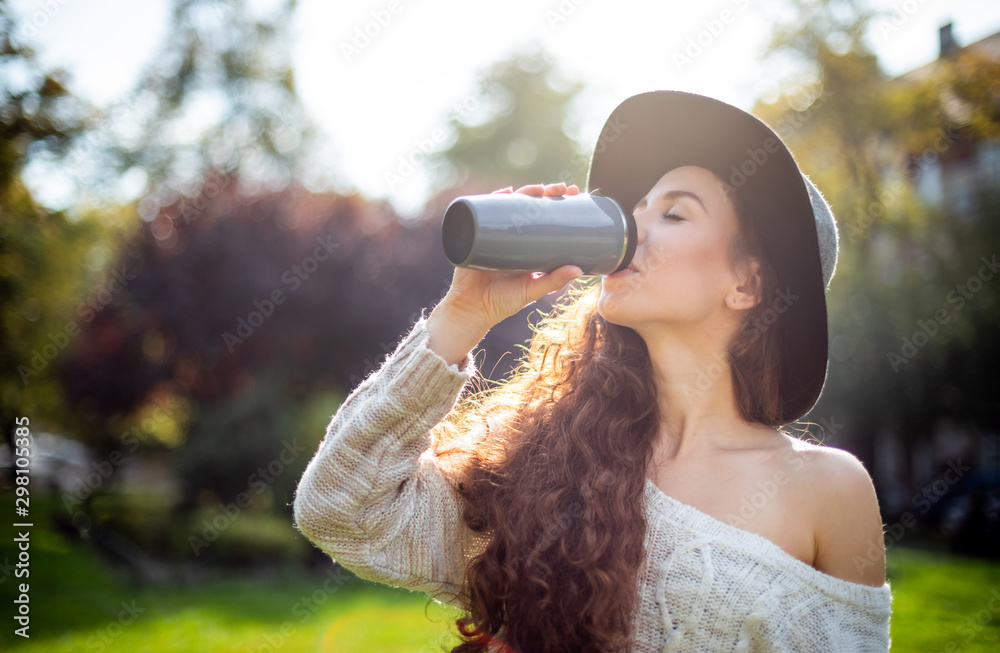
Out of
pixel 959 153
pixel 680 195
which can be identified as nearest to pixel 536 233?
pixel 680 195

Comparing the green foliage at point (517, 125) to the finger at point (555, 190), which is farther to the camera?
the green foliage at point (517, 125)

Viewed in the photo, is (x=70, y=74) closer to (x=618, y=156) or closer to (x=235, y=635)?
(x=235, y=635)

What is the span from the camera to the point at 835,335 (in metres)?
14.3

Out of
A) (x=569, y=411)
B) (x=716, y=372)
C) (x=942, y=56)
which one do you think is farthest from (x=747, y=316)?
(x=942, y=56)

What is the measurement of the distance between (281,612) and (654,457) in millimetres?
5946

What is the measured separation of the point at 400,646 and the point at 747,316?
4.30 meters

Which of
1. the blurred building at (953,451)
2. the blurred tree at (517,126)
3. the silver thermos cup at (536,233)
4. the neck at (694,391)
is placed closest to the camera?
the silver thermos cup at (536,233)

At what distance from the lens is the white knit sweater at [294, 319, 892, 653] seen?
1730 millimetres

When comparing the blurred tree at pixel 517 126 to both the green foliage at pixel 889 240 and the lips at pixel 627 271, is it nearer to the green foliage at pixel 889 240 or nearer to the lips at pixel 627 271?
the green foliage at pixel 889 240

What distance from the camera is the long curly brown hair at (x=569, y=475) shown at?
1761 millimetres

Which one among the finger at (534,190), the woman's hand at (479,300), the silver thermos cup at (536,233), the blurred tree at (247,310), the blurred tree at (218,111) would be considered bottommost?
the blurred tree at (247,310)

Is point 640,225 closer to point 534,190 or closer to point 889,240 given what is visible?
point 534,190

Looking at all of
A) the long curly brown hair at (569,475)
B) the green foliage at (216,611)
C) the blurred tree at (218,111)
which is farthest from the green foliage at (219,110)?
A: the long curly brown hair at (569,475)

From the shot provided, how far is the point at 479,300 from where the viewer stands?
74.7 inches
